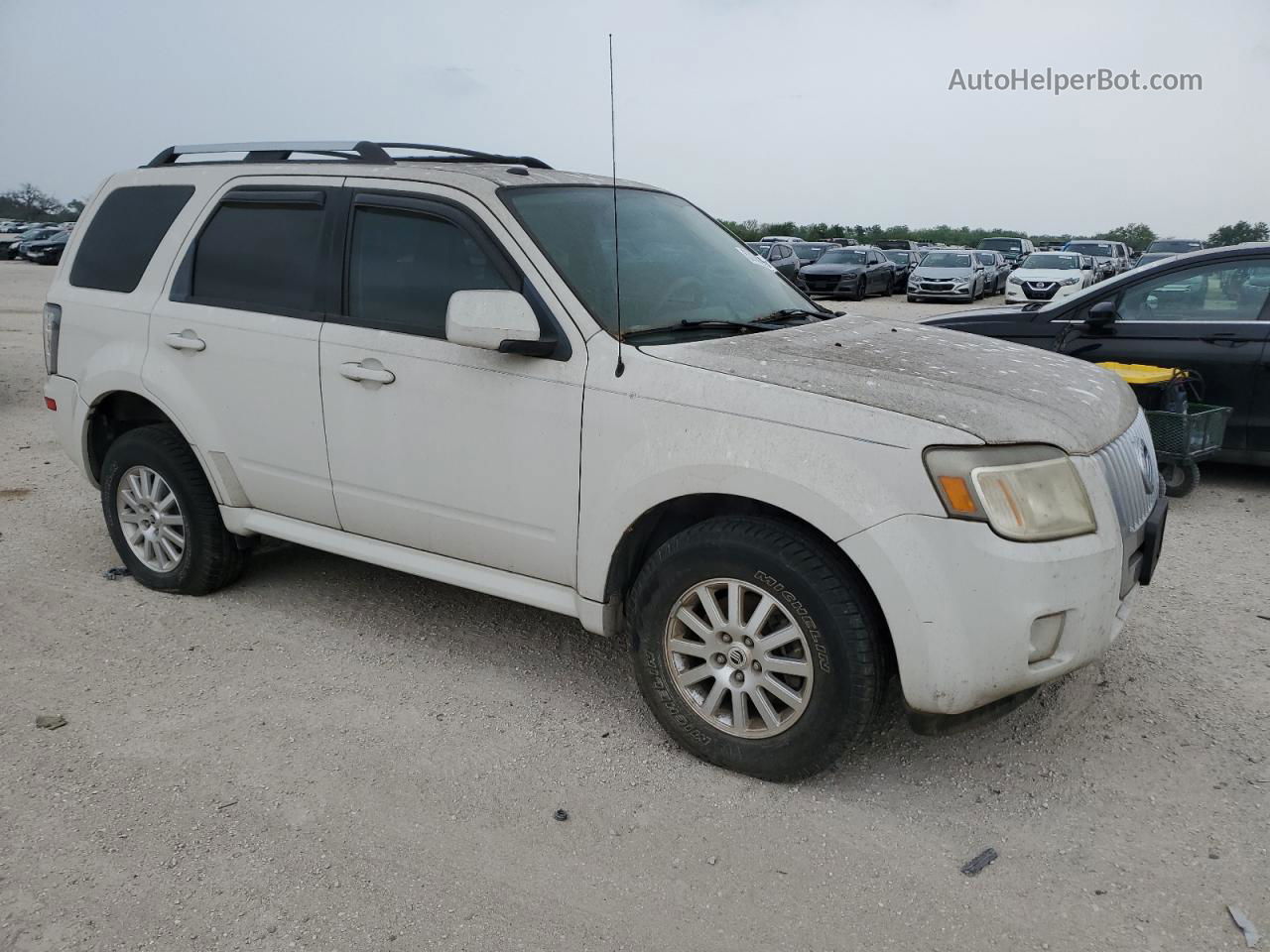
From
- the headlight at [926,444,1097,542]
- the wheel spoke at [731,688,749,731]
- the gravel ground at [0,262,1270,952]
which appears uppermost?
the headlight at [926,444,1097,542]

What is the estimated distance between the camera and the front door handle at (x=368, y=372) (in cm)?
392

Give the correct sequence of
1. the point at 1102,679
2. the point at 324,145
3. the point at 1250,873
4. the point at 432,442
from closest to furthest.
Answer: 1. the point at 1250,873
2. the point at 432,442
3. the point at 1102,679
4. the point at 324,145

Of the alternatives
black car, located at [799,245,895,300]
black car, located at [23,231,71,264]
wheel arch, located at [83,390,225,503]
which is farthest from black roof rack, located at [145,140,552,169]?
black car, located at [23,231,71,264]

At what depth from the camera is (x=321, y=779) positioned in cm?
339

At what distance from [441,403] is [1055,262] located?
28466mm

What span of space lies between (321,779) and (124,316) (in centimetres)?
251

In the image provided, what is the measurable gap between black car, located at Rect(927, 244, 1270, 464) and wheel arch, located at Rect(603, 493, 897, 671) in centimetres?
481

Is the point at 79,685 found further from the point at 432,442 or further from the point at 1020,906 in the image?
the point at 1020,906

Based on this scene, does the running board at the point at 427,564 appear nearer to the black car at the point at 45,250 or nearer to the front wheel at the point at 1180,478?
the front wheel at the point at 1180,478

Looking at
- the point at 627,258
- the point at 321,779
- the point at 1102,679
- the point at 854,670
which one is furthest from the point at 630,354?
the point at 1102,679

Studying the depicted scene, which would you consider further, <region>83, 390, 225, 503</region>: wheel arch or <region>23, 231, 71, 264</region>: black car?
<region>23, 231, 71, 264</region>: black car

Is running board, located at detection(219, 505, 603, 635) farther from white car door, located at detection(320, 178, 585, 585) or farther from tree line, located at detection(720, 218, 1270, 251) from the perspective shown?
tree line, located at detection(720, 218, 1270, 251)

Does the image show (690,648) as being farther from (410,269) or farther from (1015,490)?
(410,269)

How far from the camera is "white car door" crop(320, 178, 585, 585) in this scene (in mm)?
3594
